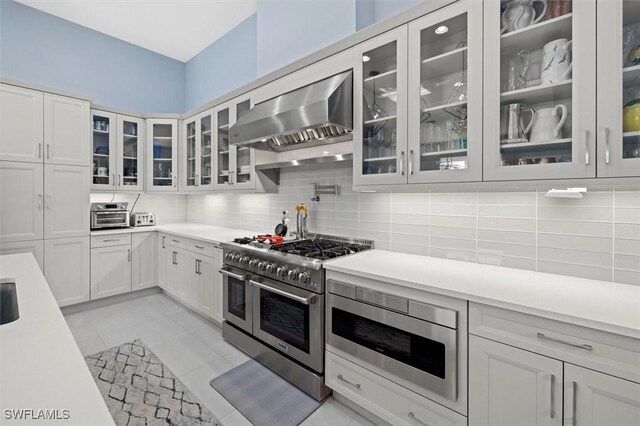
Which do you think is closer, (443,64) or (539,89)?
(539,89)

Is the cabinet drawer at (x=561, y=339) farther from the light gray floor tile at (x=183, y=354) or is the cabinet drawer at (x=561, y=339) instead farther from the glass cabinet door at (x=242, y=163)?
the glass cabinet door at (x=242, y=163)

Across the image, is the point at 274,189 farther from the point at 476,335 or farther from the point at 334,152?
the point at 476,335

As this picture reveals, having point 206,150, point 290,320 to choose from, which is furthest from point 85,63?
point 290,320

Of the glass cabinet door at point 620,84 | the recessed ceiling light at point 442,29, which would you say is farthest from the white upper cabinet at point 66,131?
the glass cabinet door at point 620,84

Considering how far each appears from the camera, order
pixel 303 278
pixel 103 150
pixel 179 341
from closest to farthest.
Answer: pixel 303 278
pixel 179 341
pixel 103 150

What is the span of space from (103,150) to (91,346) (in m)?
2.32

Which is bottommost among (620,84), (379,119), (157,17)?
(620,84)

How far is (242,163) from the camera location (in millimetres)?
3119

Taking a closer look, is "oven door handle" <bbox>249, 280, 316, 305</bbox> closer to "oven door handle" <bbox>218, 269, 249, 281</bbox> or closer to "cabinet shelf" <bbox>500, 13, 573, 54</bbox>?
"oven door handle" <bbox>218, 269, 249, 281</bbox>

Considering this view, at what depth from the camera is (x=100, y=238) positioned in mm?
3480

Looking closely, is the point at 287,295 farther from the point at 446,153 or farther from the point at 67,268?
the point at 67,268

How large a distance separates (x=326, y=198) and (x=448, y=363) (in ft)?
5.45

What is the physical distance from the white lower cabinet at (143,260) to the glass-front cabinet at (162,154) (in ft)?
2.31

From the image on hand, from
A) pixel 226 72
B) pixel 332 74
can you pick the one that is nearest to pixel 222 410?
pixel 332 74
